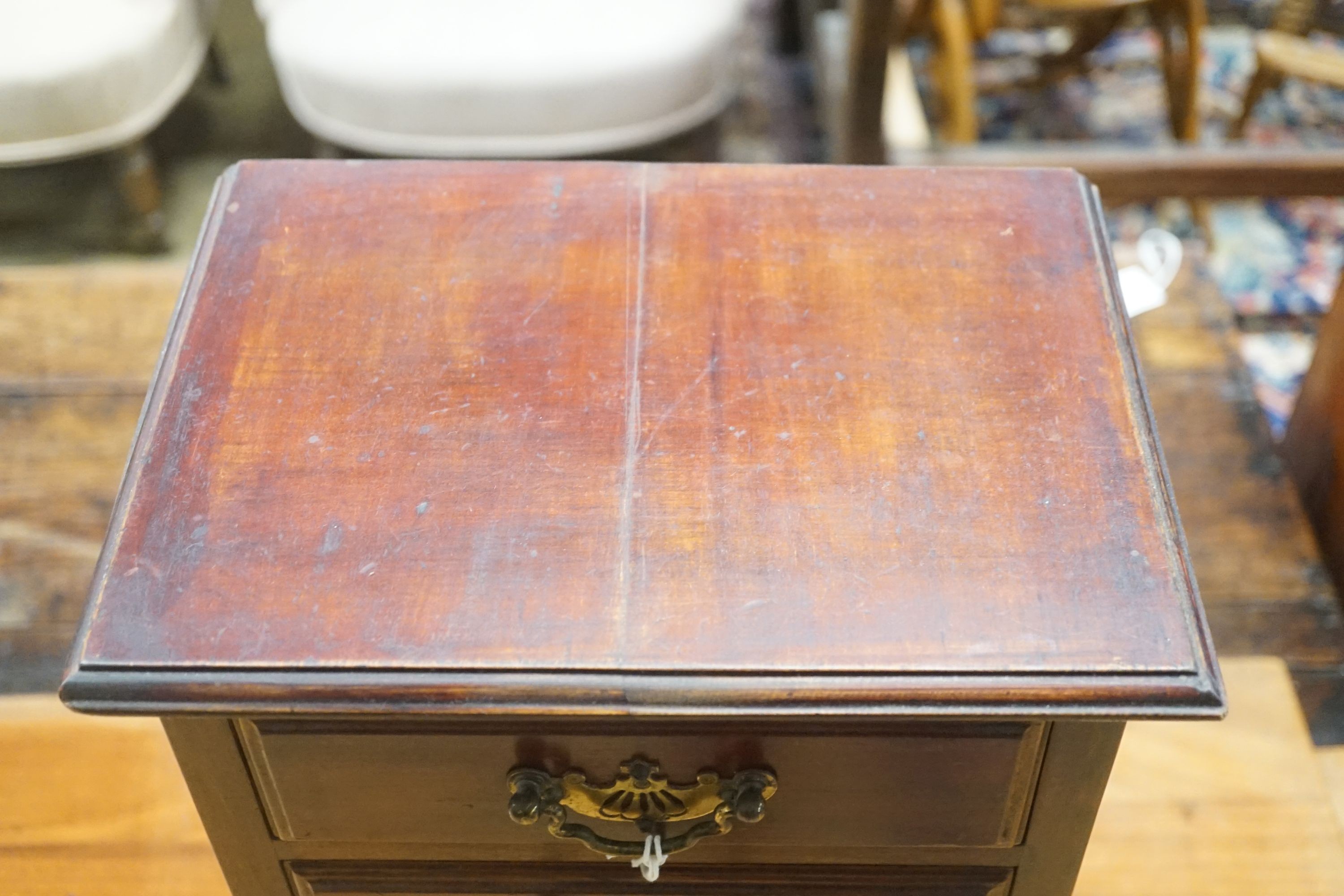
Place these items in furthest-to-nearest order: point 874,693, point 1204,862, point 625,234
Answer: point 1204,862 → point 625,234 → point 874,693

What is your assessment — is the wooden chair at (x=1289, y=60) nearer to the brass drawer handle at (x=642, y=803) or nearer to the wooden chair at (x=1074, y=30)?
the wooden chair at (x=1074, y=30)

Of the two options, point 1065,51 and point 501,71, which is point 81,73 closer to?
point 501,71

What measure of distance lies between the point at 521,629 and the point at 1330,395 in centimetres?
97

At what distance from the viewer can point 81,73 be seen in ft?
5.13

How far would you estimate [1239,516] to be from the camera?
1243mm

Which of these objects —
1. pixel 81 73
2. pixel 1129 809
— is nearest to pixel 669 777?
pixel 1129 809

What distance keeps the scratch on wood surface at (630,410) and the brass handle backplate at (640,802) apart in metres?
0.12

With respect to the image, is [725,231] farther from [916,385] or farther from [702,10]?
[702,10]

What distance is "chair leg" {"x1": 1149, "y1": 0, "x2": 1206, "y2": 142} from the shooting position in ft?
6.48

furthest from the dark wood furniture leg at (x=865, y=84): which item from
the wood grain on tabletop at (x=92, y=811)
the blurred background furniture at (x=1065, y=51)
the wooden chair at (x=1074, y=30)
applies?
the wood grain on tabletop at (x=92, y=811)

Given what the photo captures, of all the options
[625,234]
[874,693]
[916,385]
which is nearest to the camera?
[874,693]

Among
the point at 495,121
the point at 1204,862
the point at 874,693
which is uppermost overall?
the point at 874,693

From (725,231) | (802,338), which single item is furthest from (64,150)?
(802,338)

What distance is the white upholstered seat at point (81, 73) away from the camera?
→ 155 cm
